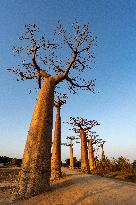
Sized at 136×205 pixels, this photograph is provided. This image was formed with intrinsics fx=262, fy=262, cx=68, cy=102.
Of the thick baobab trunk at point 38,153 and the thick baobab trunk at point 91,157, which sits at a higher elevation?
the thick baobab trunk at point 91,157

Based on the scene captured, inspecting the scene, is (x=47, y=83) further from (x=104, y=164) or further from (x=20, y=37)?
(x=104, y=164)

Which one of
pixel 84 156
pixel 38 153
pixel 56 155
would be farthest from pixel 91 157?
pixel 38 153

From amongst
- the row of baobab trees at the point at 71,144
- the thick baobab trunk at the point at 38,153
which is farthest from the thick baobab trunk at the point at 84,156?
the thick baobab trunk at the point at 38,153

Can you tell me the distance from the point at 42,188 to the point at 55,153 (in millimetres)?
4697

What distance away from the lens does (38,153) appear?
7.30 meters

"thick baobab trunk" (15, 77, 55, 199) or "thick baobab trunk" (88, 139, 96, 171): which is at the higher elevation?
"thick baobab trunk" (88, 139, 96, 171)

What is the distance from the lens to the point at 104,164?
60.2 ft

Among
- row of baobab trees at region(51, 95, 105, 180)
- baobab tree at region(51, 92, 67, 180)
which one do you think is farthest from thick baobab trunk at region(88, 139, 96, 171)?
baobab tree at region(51, 92, 67, 180)

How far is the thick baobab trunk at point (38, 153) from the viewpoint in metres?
6.87

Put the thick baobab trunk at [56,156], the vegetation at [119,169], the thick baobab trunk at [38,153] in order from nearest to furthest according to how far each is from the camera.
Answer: the thick baobab trunk at [38,153], the thick baobab trunk at [56,156], the vegetation at [119,169]

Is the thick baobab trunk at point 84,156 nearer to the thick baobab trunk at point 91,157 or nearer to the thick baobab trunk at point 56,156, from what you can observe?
the thick baobab trunk at point 91,157

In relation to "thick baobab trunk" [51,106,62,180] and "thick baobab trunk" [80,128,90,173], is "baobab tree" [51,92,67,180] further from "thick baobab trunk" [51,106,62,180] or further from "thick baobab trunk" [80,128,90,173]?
"thick baobab trunk" [80,128,90,173]

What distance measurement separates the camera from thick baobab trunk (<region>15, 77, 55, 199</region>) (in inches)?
270

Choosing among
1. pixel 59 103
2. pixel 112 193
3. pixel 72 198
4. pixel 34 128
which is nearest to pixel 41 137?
pixel 34 128
